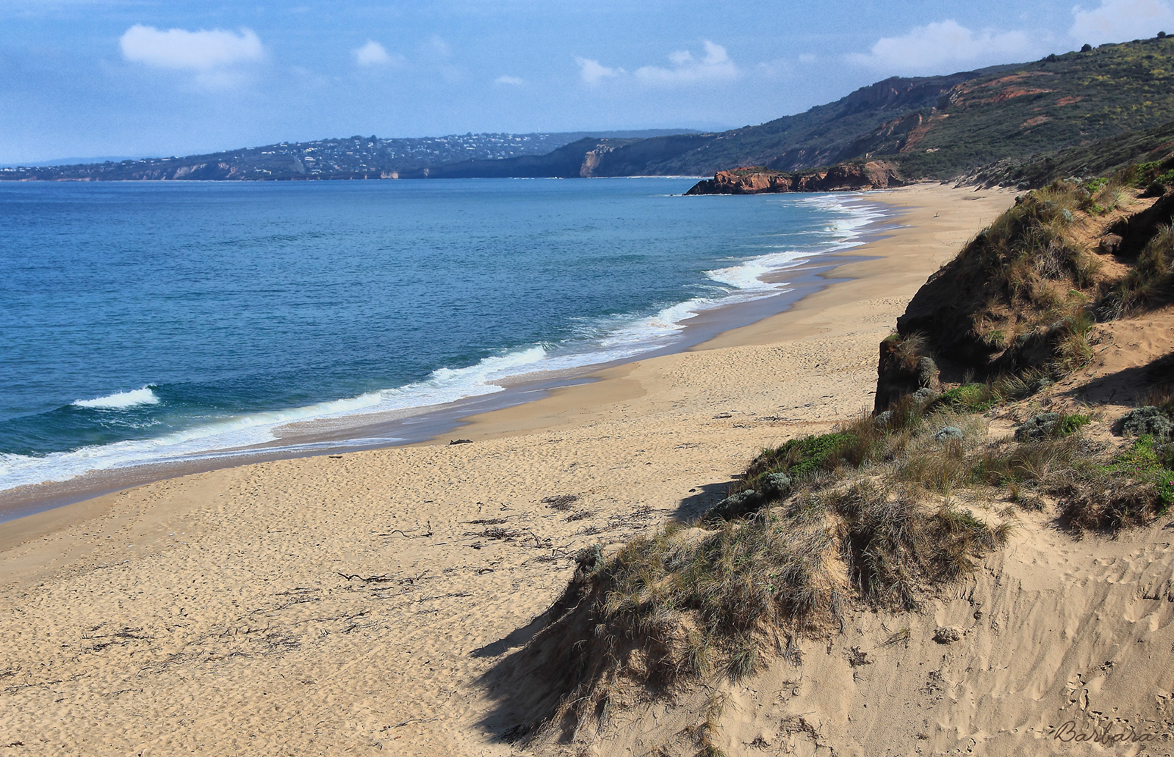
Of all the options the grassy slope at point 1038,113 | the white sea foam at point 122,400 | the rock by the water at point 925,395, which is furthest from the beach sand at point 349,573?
the grassy slope at point 1038,113

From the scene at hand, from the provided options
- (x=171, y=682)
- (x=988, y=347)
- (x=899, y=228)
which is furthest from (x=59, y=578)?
(x=899, y=228)

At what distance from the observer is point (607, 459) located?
12617 millimetres

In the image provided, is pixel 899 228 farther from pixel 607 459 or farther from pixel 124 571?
pixel 124 571

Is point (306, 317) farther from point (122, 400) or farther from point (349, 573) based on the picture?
point (349, 573)

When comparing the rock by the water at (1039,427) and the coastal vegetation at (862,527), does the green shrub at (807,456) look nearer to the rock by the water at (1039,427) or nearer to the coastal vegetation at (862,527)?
the coastal vegetation at (862,527)

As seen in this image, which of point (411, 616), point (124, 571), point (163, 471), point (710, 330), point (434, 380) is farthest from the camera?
point (710, 330)

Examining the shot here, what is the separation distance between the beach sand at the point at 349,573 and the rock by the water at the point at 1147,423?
6.30 ft

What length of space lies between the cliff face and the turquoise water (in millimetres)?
44823

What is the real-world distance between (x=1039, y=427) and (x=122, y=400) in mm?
20423

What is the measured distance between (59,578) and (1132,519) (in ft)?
40.0

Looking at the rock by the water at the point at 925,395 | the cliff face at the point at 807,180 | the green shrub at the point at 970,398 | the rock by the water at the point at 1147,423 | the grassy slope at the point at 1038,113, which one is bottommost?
the rock by the water at the point at 925,395

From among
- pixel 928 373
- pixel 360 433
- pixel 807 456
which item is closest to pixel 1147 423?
Answer: pixel 807 456

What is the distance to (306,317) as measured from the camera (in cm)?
3027

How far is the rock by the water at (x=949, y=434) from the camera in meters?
6.68
